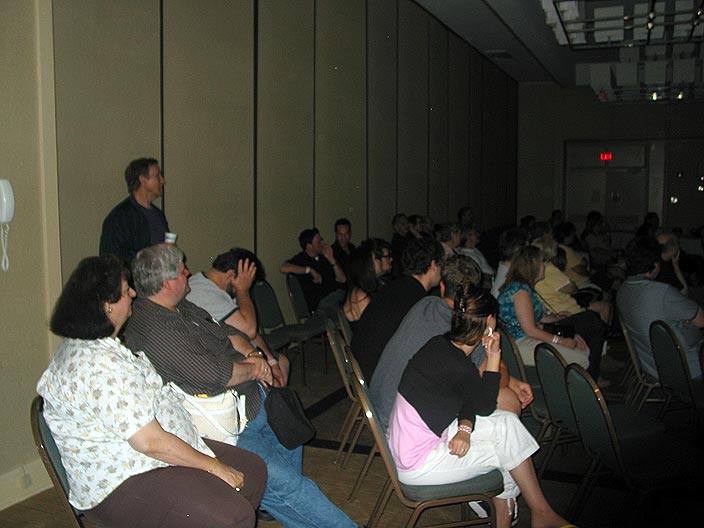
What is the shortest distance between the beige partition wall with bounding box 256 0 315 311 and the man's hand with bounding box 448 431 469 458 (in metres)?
3.77

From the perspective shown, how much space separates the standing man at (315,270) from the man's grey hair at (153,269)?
333 cm

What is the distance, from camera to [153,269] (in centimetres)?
276

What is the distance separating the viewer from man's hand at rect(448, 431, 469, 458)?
264 centimetres

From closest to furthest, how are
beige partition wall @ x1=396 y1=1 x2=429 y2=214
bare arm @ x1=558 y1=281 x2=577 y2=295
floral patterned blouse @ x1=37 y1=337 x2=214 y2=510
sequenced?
1. floral patterned blouse @ x1=37 y1=337 x2=214 y2=510
2. bare arm @ x1=558 y1=281 x2=577 y2=295
3. beige partition wall @ x1=396 y1=1 x2=429 y2=214

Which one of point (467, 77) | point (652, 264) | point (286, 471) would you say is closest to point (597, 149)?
point (467, 77)

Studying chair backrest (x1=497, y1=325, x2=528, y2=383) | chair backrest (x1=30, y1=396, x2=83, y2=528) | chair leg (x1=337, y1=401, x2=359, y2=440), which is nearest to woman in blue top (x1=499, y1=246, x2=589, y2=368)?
chair backrest (x1=497, y1=325, x2=528, y2=383)

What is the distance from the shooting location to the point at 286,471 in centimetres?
276

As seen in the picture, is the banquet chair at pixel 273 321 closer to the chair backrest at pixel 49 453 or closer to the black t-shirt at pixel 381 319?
the black t-shirt at pixel 381 319

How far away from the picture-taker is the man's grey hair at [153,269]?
9.05 ft

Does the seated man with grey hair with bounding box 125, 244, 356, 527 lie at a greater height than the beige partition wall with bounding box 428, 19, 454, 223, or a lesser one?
lesser

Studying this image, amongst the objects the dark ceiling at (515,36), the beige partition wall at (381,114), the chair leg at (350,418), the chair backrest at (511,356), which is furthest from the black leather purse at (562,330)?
the dark ceiling at (515,36)

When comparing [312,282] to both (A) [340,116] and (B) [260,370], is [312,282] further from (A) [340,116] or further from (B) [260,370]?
(B) [260,370]

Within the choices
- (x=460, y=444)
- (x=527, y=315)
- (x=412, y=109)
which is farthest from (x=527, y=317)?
(x=412, y=109)

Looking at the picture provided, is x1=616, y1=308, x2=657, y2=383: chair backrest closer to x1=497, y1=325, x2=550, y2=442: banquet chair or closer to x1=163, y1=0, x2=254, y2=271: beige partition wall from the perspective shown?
x1=497, y1=325, x2=550, y2=442: banquet chair
